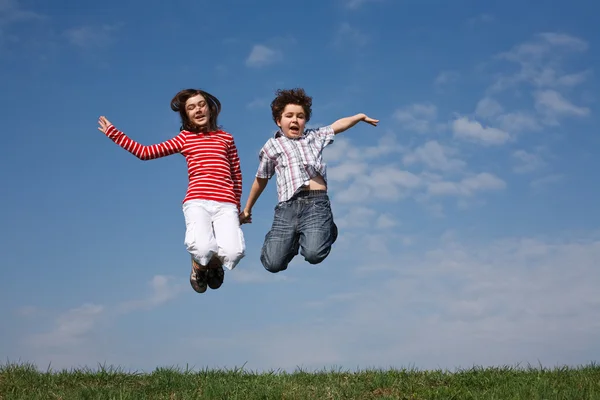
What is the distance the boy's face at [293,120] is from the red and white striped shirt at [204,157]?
77 cm

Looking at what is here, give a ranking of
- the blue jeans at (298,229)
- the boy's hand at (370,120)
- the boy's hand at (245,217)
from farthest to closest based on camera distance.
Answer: the boy's hand at (370,120) → the boy's hand at (245,217) → the blue jeans at (298,229)

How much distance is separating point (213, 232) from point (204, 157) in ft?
3.25

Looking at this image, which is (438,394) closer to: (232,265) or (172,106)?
(232,265)

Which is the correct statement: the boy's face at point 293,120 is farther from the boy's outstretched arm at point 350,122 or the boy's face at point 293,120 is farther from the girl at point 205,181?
the girl at point 205,181

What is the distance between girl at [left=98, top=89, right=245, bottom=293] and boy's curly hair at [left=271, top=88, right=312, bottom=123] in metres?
0.78

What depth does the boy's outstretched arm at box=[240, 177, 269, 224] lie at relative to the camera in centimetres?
983

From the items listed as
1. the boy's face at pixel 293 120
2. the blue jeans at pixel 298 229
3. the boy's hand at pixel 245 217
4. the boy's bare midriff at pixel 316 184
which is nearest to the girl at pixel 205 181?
the boy's hand at pixel 245 217

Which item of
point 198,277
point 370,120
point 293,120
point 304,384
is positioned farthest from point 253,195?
point 304,384

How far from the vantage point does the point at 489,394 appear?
8.98 metres

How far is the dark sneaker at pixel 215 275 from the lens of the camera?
9.46 m

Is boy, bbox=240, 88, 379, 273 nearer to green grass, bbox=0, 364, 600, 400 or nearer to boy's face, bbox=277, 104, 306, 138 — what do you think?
boy's face, bbox=277, 104, 306, 138

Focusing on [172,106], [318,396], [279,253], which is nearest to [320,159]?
[279,253]

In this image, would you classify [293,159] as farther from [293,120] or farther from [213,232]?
[213,232]

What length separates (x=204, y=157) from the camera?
9.41 m
